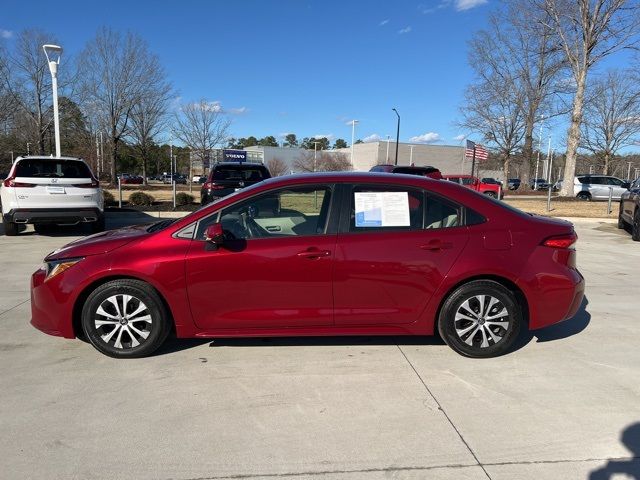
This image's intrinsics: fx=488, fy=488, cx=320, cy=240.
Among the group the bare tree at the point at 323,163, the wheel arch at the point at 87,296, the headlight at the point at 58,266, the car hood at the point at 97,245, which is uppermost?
the bare tree at the point at 323,163

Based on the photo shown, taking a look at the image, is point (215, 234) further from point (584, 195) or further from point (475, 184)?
point (584, 195)

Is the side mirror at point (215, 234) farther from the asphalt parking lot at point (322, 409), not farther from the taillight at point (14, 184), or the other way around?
the taillight at point (14, 184)

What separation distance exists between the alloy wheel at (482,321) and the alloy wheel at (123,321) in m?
2.67

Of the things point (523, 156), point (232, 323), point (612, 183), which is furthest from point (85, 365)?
point (523, 156)

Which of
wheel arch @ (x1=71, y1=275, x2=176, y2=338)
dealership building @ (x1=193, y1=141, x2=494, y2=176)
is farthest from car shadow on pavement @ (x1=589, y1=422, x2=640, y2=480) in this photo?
dealership building @ (x1=193, y1=141, x2=494, y2=176)

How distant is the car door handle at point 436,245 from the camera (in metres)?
4.15

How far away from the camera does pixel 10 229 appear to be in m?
11.1

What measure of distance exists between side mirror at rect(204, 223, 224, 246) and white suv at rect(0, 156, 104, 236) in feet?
25.1

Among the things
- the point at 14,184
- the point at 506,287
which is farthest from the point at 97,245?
the point at 14,184

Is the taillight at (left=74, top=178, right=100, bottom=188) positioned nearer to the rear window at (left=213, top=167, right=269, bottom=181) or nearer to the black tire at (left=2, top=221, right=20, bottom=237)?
the black tire at (left=2, top=221, right=20, bottom=237)

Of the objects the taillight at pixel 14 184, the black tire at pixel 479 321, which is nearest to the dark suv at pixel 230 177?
the taillight at pixel 14 184

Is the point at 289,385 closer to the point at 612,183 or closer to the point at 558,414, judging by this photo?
the point at 558,414

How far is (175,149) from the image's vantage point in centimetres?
8012

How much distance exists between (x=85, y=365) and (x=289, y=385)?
1767mm
